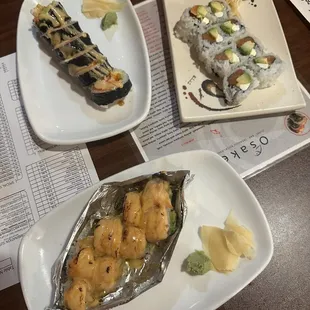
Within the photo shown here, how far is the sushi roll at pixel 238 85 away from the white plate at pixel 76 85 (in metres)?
0.21

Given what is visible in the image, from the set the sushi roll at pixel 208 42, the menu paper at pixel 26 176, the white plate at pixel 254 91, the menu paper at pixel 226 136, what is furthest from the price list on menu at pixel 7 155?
the sushi roll at pixel 208 42

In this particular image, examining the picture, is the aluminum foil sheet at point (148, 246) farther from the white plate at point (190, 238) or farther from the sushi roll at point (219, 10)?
the sushi roll at point (219, 10)

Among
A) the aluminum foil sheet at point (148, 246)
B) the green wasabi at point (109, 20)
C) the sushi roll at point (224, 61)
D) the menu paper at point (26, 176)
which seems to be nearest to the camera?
the aluminum foil sheet at point (148, 246)

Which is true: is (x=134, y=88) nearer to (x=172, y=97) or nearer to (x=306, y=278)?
(x=172, y=97)

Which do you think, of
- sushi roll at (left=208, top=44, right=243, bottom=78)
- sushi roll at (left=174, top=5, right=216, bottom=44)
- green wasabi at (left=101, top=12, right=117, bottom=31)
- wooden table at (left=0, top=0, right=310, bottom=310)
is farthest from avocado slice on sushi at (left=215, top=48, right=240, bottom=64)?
green wasabi at (left=101, top=12, right=117, bottom=31)

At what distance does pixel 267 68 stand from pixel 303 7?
0.31 metres

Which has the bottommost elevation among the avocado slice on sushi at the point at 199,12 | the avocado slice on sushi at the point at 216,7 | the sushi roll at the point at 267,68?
the sushi roll at the point at 267,68

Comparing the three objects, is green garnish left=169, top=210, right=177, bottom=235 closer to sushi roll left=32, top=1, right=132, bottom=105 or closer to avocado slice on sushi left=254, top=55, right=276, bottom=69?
sushi roll left=32, top=1, right=132, bottom=105

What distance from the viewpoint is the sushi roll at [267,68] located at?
3.53 ft

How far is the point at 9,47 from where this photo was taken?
121 centimetres

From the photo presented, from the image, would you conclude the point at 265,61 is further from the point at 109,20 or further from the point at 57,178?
the point at 57,178

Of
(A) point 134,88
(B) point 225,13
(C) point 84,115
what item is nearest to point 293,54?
(B) point 225,13

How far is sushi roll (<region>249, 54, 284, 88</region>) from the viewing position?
1.08m

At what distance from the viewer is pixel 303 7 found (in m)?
1.25
